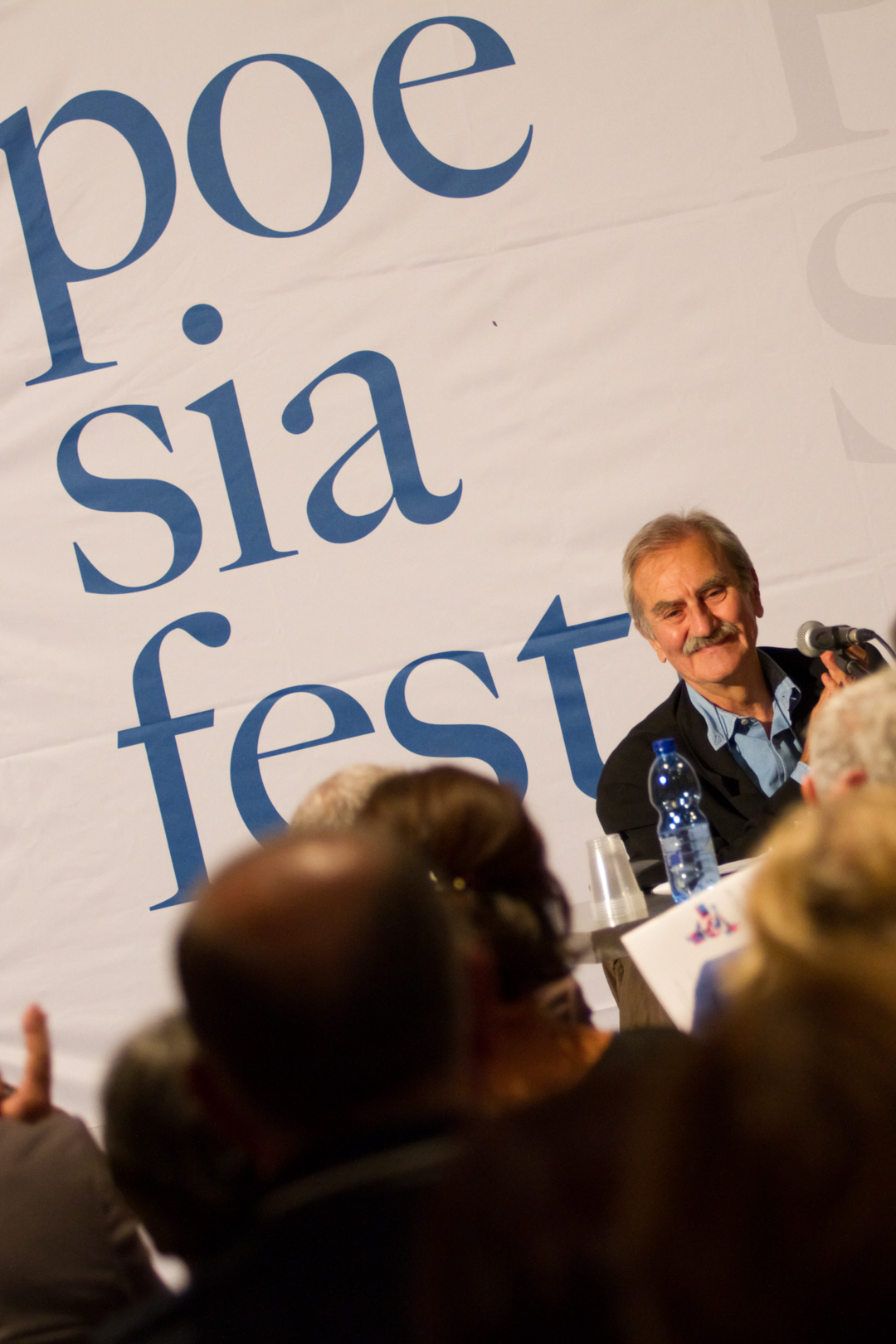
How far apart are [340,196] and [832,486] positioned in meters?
1.43

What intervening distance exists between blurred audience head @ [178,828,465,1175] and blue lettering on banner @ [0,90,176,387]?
8.91 ft

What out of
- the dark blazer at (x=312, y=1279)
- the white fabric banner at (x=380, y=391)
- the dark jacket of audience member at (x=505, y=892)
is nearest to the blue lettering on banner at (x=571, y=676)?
the white fabric banner at (x=380, y=391)

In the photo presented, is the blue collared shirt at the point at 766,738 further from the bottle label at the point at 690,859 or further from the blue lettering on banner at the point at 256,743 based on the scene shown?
the blue lettering on banner at the point at 256,743

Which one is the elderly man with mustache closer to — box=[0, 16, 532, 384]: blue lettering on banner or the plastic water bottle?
the plastic water bottle

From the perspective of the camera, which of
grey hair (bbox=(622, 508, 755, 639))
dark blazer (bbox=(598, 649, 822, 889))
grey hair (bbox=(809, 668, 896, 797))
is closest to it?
grey hair (bbox=(809, 668, 896, 797))

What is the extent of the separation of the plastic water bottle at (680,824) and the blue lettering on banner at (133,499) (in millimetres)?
1320

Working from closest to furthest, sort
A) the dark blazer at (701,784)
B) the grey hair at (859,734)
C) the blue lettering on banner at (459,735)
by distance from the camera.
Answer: the grey hair at (859,734)
the dark blazer at (701,784)
the blue lettering on banner at (459,735)

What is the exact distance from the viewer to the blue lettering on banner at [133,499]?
308 cm

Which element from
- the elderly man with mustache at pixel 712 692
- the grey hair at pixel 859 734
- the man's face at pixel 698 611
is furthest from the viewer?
the man's face at pixel 698 611

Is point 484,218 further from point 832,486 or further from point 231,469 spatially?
point 832,486

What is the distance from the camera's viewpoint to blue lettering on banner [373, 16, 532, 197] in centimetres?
309

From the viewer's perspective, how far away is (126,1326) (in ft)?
2.00

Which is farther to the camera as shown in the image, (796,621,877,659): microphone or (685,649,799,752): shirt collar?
(685,649,799,752): shirt collar

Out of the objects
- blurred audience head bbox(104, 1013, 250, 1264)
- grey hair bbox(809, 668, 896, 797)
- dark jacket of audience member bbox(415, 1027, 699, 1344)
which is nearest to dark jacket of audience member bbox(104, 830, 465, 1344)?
dark jacket of audience member bbox(415, 1027, 699, 1344)
